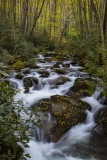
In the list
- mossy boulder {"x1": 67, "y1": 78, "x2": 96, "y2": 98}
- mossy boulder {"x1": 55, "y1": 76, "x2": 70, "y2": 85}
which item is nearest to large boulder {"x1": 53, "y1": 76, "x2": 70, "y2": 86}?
mossy boulder {"x1": 55, "y1": 76, "x2": 70, "y2": 85}

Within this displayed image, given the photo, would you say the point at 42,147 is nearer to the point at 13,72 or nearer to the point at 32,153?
the point at 32,153

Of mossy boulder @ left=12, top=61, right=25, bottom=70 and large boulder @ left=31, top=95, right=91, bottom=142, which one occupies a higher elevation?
mossy boulder @ left=12, top=61, right=25, bottom=70

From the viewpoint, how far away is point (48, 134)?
4.74m

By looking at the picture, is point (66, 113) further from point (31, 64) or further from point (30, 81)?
point (31, 64)

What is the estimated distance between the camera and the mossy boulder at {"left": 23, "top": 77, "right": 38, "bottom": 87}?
299 inches

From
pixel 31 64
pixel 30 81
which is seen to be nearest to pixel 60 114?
pixel 30 81

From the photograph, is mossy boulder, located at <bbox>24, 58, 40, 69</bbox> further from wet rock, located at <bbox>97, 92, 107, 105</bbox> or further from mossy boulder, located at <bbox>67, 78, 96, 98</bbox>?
wet rock, located at <bbox>97, 92, 107, 105</bbox>

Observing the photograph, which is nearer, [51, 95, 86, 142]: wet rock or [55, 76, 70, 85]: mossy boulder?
[51, 95, 86, 142]: wet rock

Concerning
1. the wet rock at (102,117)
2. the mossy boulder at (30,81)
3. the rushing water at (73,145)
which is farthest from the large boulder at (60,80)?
the wet rock at (102,117)

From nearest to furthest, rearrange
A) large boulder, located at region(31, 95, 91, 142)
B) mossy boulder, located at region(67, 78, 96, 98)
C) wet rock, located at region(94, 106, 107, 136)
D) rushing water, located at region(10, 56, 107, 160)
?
rushing water, located at region(10, 56, 107, 160)
large boulder, located at region(31, 95, 91, 142)
wet rock, located at region(94, 106, 107, 136)
mossy boulder, located at region(67, 78, 96, 98)

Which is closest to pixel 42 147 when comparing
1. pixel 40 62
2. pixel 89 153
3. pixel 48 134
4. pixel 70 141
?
pixel 48 134

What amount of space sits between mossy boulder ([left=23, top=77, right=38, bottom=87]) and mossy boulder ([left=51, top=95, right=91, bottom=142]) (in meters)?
1.94

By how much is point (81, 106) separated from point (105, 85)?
140 cm

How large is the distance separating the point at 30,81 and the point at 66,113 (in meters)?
2.99
